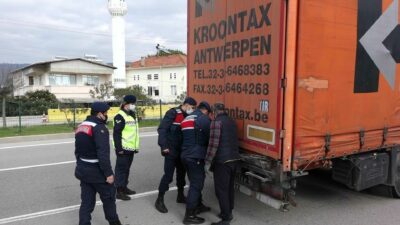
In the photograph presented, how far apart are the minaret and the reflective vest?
50.7m

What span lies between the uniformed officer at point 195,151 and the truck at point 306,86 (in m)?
0.49

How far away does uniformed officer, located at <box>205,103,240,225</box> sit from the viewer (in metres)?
4.79

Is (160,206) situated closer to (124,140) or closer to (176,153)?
(176,153)

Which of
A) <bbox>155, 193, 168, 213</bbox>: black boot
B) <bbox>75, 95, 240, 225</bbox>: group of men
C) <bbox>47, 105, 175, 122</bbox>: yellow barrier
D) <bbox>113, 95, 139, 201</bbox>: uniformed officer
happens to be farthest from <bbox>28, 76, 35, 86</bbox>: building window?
<bbox>155, 193, 168, 213</bbox>: black boot

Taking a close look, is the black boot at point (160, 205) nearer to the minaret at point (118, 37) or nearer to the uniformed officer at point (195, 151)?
the uniformed officer at point (195, 151)

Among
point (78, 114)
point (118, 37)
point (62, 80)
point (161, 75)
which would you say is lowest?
point (78, 114)

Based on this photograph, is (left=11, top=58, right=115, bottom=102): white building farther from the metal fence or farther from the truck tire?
the truck tire

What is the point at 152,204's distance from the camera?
5.93m

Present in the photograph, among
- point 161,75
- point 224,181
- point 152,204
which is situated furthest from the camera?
point 161,75

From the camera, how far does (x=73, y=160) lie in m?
9.56

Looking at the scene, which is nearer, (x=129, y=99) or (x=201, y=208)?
(x=201, y=208)

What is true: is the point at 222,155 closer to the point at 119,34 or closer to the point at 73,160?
the point at 73,160

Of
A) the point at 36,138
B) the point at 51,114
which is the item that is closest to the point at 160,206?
the point at 36,138

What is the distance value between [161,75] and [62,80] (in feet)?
53.6
